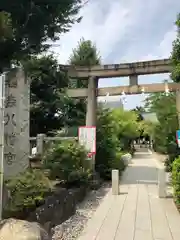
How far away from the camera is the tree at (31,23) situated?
628 cm

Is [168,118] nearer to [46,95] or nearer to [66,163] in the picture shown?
[46,95]

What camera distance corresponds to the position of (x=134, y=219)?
22.5 feet

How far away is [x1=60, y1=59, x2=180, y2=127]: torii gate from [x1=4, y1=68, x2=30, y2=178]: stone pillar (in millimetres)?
5986

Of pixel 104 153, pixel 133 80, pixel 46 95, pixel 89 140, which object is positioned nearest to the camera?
pixel 89 140

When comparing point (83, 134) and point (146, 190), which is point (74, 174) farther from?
point (146, 190)

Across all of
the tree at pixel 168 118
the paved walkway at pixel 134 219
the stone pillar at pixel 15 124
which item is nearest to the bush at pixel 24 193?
the stone pillar at pixel 15 124

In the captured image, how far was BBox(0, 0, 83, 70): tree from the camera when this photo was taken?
247 inches

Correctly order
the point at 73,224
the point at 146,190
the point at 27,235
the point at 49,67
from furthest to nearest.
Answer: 1. the point at 49,67
2. the point at 146,190
3. the point at 73,224
4. the point at 27,235

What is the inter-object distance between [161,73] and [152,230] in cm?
770

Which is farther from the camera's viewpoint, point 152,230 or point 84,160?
point 84,160

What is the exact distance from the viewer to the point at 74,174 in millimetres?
9359

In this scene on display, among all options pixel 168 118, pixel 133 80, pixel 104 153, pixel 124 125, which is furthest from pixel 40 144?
pixel 124 125

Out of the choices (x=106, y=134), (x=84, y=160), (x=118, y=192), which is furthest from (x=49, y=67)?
(x=118, y=192)

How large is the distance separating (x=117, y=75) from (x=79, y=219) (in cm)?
724
